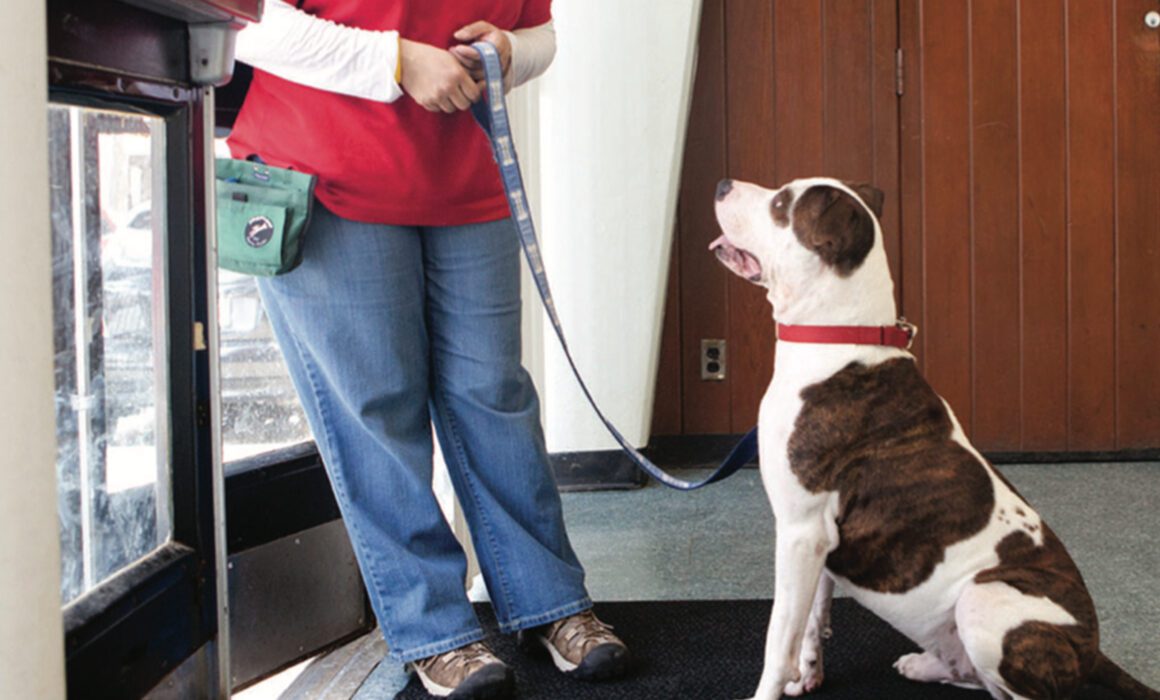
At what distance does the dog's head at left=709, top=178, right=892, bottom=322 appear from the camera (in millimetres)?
1712

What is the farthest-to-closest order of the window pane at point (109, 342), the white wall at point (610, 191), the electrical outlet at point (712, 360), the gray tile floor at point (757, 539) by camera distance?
1. the electrical outlet at point (712, 360)
2. the white wall at point (610, 191)
3. the gray tile floor at point (757, 539)
4. the window pane at point (109, 342)

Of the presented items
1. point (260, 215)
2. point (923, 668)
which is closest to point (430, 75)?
point (260, 215)

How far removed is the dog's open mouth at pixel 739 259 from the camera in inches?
70.7

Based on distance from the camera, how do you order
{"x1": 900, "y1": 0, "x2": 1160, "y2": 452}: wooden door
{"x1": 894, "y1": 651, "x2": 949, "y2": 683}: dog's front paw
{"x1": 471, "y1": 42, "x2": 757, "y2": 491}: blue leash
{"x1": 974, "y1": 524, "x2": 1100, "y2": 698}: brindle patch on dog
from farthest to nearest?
1. {"x1": 900, "y1": 0, "x2": 1160, "y2": 452}: wooden door
2. {"x1": 894, "y1": 651, "x2": 949, "y2": 683}: dog's front paw
3. {"x1": 471, "y1": 42, "x2": 757, "y2": 491}: blue leash
4. {"x1": 974, "y1": 524, "x2": 1100, "y2": 698}: brindle patch on dog

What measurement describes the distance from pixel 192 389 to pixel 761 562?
1558mm

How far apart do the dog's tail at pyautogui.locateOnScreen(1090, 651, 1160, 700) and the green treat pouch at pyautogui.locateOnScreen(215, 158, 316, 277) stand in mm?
1235

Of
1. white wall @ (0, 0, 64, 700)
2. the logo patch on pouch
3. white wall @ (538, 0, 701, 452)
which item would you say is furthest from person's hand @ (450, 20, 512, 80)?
white wall @ (538, 0, 701, 452)

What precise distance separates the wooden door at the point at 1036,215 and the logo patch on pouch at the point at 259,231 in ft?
8.37

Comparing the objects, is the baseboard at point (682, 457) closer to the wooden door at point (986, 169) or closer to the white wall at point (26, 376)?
the wooden door at point (986, 169)

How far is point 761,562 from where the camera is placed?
2711mm

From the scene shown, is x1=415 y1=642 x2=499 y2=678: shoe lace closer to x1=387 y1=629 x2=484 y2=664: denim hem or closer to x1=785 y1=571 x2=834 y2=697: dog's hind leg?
x1=387 y1=629 x2=484 y2=664: denim hem

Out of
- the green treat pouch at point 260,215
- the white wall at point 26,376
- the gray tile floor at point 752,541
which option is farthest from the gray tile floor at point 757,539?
the white wall at point 26,376

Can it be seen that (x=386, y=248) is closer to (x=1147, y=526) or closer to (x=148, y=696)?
(x=148, y=696)

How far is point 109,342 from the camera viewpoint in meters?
1.49
